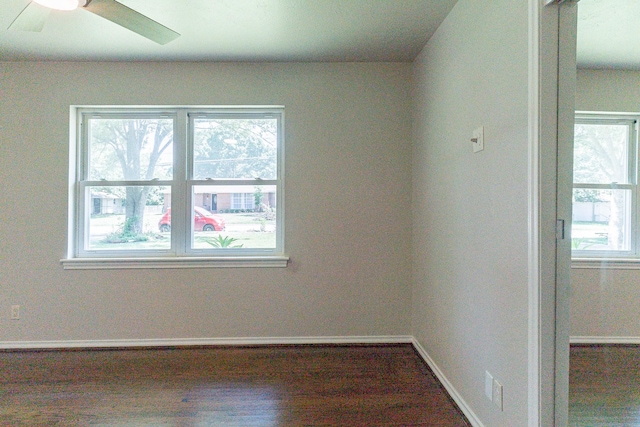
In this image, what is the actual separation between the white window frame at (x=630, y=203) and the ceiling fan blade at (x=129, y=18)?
205 cm

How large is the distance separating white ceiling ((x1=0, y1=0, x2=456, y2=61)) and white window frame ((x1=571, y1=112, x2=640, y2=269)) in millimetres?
1289

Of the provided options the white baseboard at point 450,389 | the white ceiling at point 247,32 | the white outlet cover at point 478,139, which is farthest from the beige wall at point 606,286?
the white ceiling at point 247,32

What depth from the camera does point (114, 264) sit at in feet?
9.21

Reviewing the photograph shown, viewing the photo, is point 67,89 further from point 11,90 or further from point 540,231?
point 540,231

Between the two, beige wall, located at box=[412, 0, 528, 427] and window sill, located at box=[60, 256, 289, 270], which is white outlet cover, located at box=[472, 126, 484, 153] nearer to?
beige wall, located at box=[412, 0, 528, 427]

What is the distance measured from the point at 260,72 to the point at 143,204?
158 cm

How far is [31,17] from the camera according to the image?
1.66 metres

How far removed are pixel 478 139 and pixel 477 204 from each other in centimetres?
36

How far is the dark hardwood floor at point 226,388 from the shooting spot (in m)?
1.91

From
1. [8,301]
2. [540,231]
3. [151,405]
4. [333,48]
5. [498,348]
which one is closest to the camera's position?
[540,231]

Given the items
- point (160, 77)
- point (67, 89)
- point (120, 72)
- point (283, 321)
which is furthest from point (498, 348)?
point (67, 89)

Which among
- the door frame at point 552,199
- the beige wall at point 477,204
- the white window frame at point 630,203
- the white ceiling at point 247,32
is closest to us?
the white window frame at point 630,203

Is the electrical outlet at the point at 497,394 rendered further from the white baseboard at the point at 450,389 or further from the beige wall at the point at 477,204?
the white baseboard at the point at 450,389

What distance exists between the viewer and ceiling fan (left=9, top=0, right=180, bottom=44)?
1.54m
